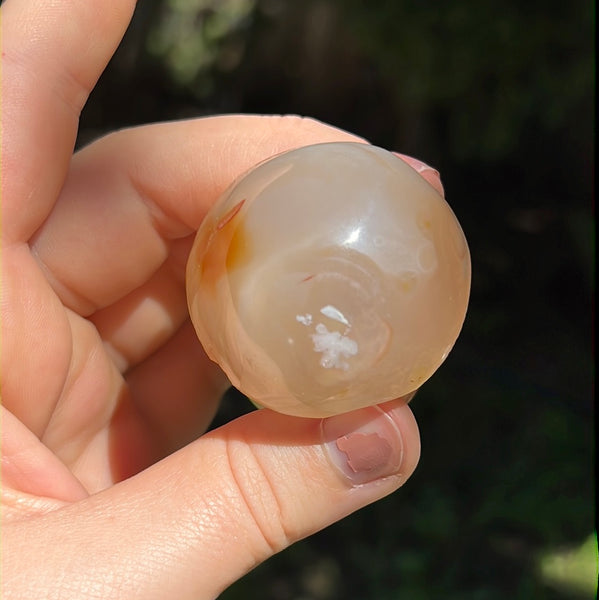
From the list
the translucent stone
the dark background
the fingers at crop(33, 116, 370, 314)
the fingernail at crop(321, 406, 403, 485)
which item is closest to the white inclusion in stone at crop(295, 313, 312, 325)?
the translucent stone

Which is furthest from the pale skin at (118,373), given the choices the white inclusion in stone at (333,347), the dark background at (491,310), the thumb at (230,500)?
the dark background at (491,310)

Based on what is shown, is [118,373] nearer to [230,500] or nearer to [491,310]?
[230,500]

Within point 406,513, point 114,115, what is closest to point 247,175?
point 406,513

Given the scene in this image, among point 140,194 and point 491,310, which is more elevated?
point 140,194

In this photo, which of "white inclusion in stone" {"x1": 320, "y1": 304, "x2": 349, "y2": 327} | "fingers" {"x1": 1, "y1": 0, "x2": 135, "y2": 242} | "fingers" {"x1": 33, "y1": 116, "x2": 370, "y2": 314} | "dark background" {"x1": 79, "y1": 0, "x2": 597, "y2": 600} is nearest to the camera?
"white inclusion in stone" {"x1": 320, "y1": 304, "x2": 349, "y2": 327}

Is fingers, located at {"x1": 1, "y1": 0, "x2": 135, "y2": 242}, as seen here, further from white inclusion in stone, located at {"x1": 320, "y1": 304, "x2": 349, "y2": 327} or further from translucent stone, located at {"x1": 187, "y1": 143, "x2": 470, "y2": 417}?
white inclusion in stone, located at {"x1": 320, "y1": 304, "x2": 349, "y2": 327}

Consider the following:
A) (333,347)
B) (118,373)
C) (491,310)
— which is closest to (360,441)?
(333,347)
